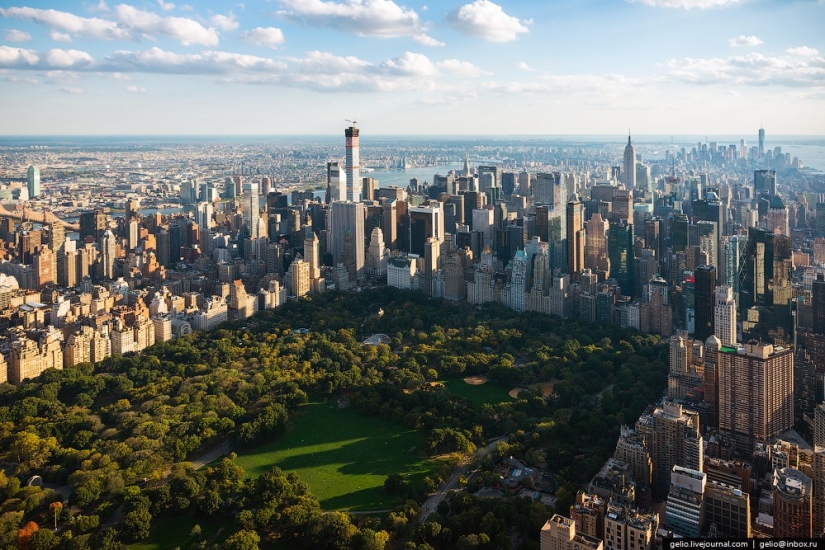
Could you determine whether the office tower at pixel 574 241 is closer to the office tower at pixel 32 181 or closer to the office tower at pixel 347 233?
the office tower at pixel 347 233

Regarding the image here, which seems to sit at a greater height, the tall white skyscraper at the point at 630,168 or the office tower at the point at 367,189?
the tall white skyscraper at the point at 630,168

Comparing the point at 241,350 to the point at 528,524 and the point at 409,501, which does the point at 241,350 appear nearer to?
the point at 409,501

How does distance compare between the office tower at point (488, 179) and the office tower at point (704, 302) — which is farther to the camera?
the office tower at point (488, 179)

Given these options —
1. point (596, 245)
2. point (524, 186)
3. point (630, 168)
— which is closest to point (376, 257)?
point (596, 245)

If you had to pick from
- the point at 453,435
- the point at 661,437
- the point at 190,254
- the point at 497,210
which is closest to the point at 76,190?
the point at 190,254

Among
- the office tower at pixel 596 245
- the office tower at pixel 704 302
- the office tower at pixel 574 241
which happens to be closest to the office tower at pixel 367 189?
the office tower at pixel 596 245
